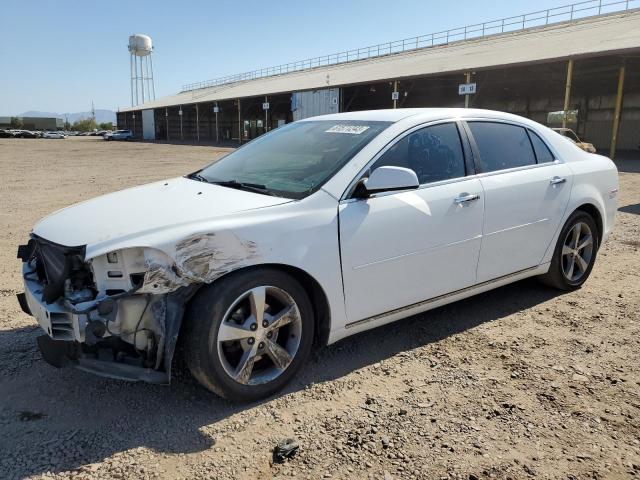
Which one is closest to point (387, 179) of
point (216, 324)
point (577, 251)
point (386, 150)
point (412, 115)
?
point (386, 150)

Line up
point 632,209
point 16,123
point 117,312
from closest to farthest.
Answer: point 117,312 → point 632,209 → point 16,123

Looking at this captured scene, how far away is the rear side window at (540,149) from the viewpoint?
14.7ft

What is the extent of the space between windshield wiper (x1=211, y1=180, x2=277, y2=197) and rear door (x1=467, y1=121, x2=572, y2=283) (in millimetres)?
1664

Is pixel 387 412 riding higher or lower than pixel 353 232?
lower

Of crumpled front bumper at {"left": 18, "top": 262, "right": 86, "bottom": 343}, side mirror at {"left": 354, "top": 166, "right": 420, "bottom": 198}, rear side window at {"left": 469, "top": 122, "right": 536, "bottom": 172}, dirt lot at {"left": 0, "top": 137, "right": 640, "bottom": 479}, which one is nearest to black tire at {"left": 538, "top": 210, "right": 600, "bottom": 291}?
dirt lot at {"left": 0, "top": 137, "right": 640, "bottom": 479}

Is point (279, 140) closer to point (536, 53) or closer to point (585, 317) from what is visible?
point (585, 317)

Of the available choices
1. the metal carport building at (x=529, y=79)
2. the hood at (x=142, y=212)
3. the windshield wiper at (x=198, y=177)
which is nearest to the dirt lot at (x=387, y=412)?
the hood at (x=142, y=212)

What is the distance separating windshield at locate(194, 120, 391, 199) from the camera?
335 cm

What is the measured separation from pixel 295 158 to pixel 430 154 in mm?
976

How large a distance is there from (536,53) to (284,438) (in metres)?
25.7

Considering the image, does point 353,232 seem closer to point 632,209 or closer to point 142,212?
point 142,212

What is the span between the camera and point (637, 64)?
24422 mm

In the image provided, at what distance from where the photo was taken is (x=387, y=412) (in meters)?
2.92

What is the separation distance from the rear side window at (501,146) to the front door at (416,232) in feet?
0.80
